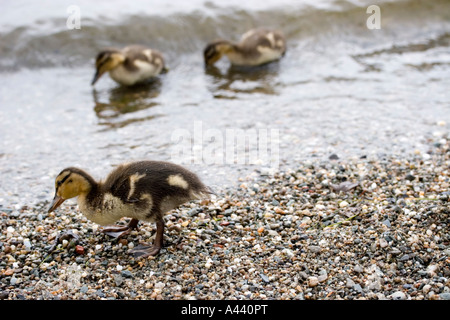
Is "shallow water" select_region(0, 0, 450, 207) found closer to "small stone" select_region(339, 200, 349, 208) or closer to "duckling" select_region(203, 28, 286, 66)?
"duckling" select_region(203, 28, 286, 66)

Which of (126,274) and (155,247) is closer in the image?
(126,274)

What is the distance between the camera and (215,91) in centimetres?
637

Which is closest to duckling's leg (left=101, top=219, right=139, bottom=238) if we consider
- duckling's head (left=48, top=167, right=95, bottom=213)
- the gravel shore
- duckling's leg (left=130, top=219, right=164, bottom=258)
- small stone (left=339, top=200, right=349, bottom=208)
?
the gravel shore

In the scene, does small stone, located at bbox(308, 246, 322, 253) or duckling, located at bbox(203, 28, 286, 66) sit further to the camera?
duckling, located at bbox(203, 28, 286, 66)

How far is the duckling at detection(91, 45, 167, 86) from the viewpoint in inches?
254

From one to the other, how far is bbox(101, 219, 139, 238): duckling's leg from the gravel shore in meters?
0.05

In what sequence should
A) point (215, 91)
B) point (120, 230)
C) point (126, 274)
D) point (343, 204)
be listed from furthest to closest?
point (215, 91)
point (343, 204)
point (120, 230)
point (126, 274)

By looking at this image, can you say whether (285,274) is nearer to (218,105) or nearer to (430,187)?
(430,187)

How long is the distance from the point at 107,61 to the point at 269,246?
12.6ft

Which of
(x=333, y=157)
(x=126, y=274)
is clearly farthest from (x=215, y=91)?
(x=126, y=274)

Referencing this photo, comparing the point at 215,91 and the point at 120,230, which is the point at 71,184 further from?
the point at 215,91

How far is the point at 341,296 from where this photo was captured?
2988mm
